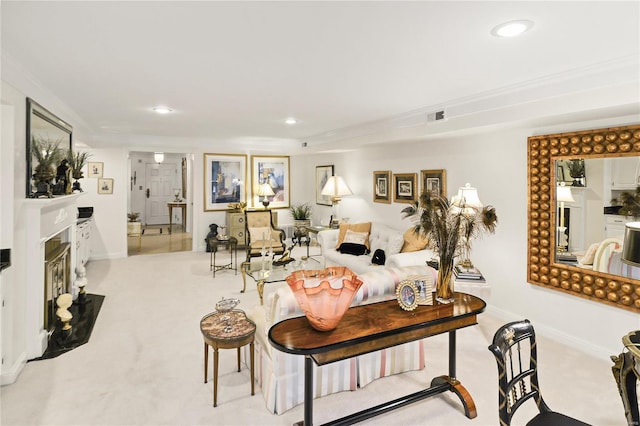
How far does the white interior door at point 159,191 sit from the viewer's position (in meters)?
11.5

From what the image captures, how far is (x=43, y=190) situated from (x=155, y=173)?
8.94 meters

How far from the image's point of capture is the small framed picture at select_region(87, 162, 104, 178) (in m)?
7.01

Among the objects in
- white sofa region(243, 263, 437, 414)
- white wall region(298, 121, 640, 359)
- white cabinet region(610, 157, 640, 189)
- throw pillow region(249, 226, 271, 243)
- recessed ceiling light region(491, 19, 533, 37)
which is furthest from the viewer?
throw pillow region(249, 226, 271, 243)

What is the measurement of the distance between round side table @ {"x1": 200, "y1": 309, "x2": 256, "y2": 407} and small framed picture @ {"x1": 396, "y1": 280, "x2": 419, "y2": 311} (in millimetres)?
1083

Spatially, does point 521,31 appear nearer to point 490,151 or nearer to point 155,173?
point 490,151

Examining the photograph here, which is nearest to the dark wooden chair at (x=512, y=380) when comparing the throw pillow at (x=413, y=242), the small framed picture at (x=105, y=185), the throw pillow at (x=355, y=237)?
the throw pillow at (x=413, y=242)

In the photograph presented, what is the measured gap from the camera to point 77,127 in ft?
17.1

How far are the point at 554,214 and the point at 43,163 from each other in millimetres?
5001

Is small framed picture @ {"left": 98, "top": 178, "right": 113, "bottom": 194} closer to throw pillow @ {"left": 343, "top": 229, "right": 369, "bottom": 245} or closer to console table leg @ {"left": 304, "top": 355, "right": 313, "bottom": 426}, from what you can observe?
throw pillow @ {"left": 343, "top": 229, "right": 369, "bottom": 245}

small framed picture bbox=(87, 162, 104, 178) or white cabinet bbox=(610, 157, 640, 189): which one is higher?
small framed picture bbox=(87, 162, 104, 178)

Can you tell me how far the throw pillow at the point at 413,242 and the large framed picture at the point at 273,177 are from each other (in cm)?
452

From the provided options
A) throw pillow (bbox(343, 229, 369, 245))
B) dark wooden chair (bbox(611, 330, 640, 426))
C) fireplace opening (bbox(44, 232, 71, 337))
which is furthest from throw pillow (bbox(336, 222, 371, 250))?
dark wooden chair (bbox(611, 330, 640, 426))

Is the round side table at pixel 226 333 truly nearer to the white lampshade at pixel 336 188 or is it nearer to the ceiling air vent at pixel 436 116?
the ceiling air vent at pixel 436 116

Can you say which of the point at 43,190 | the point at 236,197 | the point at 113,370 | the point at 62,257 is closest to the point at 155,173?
the point at 236,197
